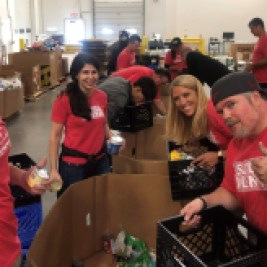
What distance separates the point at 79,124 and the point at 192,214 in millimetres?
1140

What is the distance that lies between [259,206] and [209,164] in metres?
0.65

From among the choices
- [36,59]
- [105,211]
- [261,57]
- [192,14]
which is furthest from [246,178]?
[192,14]

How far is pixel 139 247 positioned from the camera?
2.29 m

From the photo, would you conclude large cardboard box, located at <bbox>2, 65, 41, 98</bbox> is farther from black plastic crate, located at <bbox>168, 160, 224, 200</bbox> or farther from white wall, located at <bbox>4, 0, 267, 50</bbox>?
black plastic crate, located at <bbox>168, 160, 224, 200</bbox>

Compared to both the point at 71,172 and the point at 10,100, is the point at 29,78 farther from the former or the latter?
the point at 71,172

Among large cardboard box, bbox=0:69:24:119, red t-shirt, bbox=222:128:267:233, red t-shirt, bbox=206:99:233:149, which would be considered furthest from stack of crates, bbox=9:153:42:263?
large cardboard box, bbox=0:69:24:119

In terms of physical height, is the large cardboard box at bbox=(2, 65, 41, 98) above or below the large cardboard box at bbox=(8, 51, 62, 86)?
below

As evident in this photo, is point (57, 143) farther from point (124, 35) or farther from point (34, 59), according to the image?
point (34, 59)

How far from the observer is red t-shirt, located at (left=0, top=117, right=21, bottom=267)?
1290 mm

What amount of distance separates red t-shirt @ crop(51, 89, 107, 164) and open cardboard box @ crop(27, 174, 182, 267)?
342 mm

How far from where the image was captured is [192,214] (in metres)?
1.38

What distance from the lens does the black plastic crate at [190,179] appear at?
199 centimetres

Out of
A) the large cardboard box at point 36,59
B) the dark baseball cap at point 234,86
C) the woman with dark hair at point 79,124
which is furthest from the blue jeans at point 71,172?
the large cardboard box at point 36,59

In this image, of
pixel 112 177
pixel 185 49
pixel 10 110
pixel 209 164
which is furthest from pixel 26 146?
pixel 209 164
